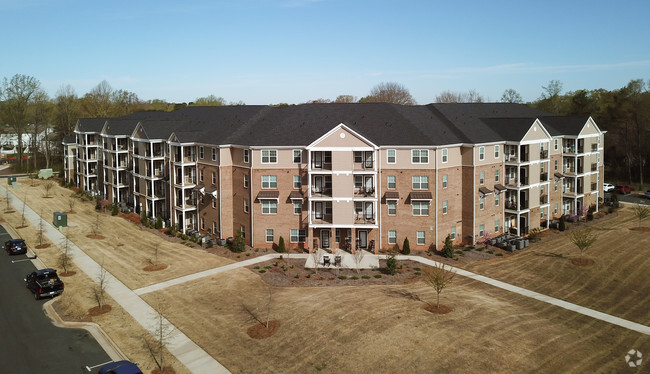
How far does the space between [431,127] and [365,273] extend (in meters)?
19.1

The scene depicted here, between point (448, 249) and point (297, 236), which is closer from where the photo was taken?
point (448, 249)

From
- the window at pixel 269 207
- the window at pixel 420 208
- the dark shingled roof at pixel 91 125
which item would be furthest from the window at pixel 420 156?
the dark shingled roof at pixel 91 125

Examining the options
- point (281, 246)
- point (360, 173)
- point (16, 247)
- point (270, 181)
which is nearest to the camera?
point (16, 247)

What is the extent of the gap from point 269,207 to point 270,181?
2707 mm

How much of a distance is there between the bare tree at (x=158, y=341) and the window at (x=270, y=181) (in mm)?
19727

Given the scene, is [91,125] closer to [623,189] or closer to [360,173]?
[360,173]

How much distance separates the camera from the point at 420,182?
4556 cm

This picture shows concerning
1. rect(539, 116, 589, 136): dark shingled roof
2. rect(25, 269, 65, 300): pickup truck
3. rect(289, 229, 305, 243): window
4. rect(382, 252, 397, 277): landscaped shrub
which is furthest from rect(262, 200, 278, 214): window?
rect(539, 116, 589, 136): dark shingled roof

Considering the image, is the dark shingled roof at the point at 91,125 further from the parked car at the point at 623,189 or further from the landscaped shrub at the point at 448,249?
the parked car at the point at 623,189

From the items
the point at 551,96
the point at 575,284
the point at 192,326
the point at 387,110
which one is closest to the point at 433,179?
the point at 387,110

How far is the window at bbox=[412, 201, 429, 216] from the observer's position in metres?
45.3

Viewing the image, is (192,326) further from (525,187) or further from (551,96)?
(551,96)

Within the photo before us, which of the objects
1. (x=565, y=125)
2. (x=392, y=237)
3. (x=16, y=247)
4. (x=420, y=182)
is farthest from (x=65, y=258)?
(x=565, y=125)

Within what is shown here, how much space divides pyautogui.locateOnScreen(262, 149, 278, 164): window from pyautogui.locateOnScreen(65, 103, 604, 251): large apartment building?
11cm
